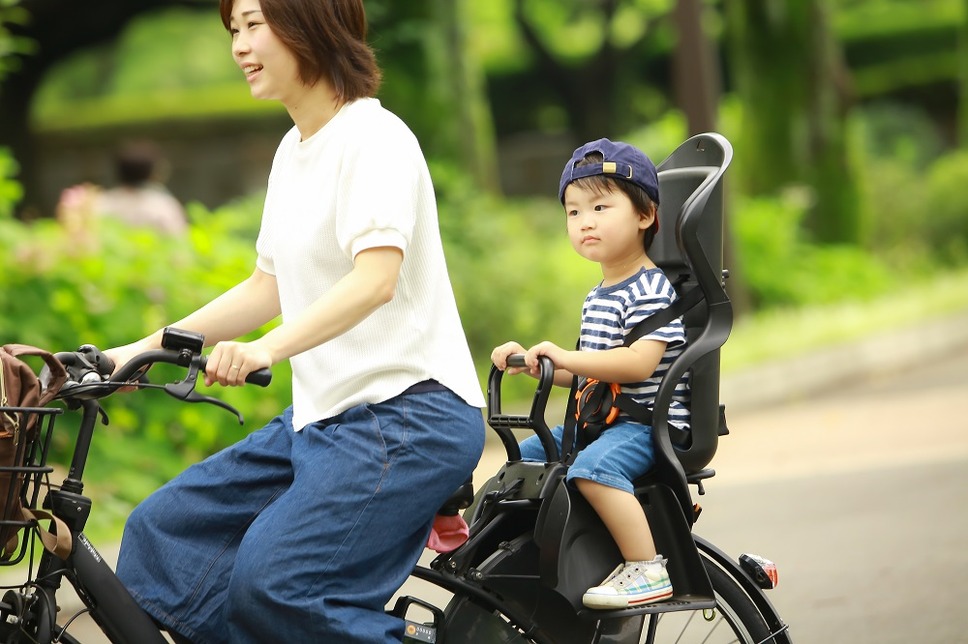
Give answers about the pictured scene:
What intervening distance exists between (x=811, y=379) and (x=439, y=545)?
9581 millimetres

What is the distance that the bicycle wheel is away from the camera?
3.59 m

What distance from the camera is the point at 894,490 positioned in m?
7.89

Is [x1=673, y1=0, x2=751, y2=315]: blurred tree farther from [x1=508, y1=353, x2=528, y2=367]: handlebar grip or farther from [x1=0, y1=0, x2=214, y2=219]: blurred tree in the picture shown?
[x1=508, y1=353, x2=528, y2=367]: handlebar grip

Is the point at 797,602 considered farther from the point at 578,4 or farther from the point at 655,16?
the point at 578,4

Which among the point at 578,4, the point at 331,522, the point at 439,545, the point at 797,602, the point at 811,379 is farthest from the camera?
the point at 578,4

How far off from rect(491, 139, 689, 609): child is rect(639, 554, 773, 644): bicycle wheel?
32cm

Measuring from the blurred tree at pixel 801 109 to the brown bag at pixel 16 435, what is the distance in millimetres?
16979

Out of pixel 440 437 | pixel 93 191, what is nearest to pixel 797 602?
pixel 440 437

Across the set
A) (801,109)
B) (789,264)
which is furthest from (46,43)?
(789,264)

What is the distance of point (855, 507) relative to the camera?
759 cm

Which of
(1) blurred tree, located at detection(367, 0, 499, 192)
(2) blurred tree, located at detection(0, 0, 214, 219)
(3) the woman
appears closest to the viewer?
(3) the woman

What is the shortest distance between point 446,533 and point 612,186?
2.71 ft

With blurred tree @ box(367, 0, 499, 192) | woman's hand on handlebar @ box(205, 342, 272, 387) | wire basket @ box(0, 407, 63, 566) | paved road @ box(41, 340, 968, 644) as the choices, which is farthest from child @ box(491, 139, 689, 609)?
blurred tree @ box(367, 0, 499, 192)

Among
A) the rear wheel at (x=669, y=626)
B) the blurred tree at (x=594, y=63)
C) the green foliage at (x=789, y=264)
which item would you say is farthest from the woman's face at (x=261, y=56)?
the blurred tree at (x=594, y=63)
